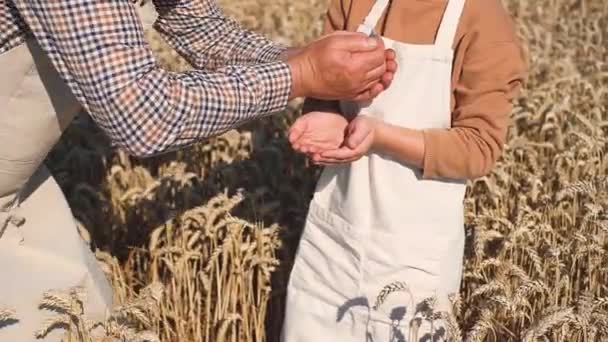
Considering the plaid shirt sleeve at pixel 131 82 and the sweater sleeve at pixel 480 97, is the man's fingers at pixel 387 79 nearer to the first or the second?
the sweater sleeve at pixel 480 97

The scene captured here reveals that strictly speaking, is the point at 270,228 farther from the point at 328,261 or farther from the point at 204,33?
the point at 204,33

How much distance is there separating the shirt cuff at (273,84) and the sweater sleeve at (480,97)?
379mm

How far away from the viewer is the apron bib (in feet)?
8.52

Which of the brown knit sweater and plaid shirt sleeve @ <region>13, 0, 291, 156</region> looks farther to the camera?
the brown knit sweater

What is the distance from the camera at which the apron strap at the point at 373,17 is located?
8.91 ft

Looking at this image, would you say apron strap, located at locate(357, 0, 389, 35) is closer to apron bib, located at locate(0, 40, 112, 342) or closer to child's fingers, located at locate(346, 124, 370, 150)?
child's fingers, located at locate(346, 124, 370, 150)

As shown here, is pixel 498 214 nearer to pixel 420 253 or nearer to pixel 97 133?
pixel 420 253

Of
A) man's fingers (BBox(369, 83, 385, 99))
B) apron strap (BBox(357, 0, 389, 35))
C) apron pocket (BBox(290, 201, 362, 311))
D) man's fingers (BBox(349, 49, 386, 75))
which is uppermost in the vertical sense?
apron strap (BBox(357, 0, 389, 35))

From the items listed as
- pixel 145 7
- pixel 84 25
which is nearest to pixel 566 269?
pixel 145 7

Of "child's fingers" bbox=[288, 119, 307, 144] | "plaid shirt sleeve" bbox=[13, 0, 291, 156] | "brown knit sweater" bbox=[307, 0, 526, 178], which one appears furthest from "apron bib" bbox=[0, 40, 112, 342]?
"brown knit sweater" bbox=[307, 0, 526, 178]

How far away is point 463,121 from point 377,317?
56 cm

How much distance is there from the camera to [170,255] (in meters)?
3.37

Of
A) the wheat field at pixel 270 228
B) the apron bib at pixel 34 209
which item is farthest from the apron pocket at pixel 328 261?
the apron bib at pixel 34 209

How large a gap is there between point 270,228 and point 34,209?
0.77 metres
